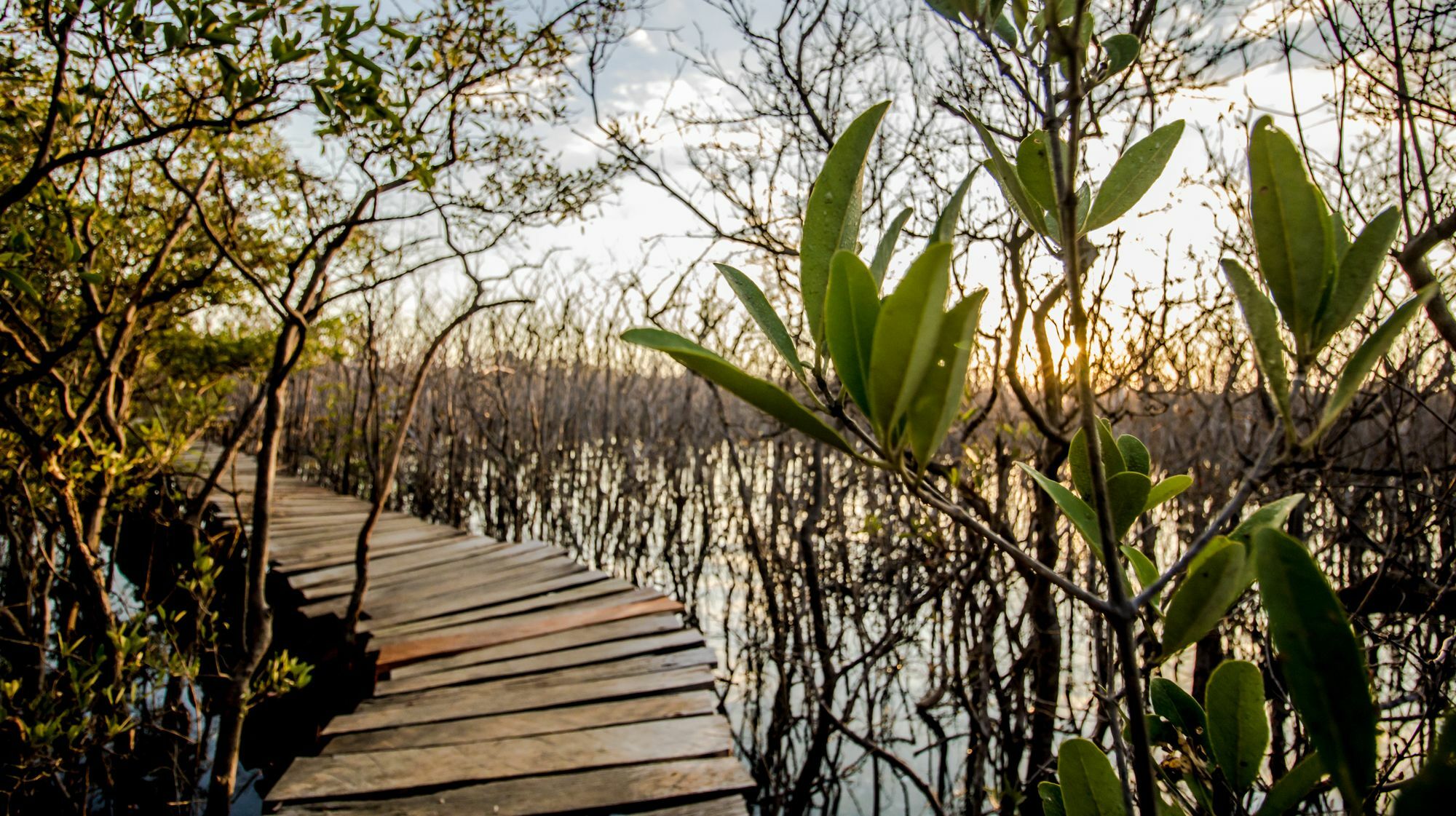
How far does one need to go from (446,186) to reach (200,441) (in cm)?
793

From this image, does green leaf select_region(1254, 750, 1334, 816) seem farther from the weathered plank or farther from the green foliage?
the weathered plank

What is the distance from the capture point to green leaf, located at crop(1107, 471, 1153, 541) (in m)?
0.46

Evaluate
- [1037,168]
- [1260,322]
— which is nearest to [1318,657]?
[1260,322]

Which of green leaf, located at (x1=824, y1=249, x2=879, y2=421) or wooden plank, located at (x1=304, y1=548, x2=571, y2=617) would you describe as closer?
green leaf, located at (x1=824, y1=249, x2=879, y2=421)

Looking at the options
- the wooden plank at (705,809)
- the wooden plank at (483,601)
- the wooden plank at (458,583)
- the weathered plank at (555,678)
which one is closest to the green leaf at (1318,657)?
the wooden plank at (705,809)

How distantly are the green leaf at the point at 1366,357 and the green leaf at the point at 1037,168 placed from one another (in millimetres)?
165

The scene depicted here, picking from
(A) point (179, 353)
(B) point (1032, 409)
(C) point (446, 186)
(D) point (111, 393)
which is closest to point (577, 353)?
(A) point (179, 353)

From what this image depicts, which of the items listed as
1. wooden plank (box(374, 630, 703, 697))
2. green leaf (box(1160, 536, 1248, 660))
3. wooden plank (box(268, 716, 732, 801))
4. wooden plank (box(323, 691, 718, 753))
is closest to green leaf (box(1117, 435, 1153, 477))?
green leaf (box(1160, 536, 1248, 660))

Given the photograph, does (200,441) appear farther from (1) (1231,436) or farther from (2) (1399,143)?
(2) (1399,143)

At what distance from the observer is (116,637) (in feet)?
7.03

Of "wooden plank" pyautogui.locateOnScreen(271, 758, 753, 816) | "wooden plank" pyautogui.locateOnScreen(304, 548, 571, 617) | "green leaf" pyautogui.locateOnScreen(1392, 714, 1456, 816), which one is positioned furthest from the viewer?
"wooden plank" pyautogui.locateOnScreen(304, 548, 571, 617)

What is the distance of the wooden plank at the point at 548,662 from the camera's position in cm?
281

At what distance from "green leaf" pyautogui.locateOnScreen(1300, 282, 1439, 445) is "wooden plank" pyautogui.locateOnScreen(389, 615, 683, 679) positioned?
10.0 ft

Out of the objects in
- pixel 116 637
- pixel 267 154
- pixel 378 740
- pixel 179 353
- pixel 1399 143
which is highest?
pixel 267 154
